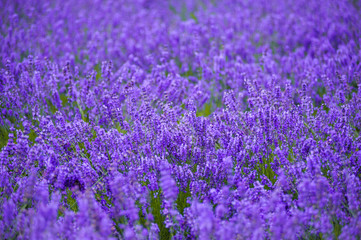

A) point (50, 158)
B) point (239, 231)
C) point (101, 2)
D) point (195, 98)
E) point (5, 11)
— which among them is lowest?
point (239, 231)

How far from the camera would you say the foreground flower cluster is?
2.07m

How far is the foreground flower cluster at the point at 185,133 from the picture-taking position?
81.6 inches

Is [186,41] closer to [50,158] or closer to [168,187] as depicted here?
[50,158]

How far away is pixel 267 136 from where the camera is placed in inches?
110

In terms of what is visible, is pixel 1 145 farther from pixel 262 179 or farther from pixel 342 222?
pixel 342 222

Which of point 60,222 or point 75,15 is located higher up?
point 75,15

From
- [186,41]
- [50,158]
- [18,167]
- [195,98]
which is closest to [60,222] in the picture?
[50,158]

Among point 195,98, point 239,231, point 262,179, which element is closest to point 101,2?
point 195,98

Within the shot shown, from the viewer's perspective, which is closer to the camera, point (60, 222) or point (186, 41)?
point (60, 222)

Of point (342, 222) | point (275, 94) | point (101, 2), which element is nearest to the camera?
point (342, 222)

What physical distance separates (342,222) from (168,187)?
3.83ft

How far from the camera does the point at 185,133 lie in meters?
2.84

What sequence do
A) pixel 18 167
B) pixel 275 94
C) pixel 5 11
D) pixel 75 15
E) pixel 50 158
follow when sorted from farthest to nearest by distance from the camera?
pixel 75 15
pixel 5 11
pixel 275 94
pixel 18 167
pixel 50 158

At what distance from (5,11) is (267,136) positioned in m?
5.73
